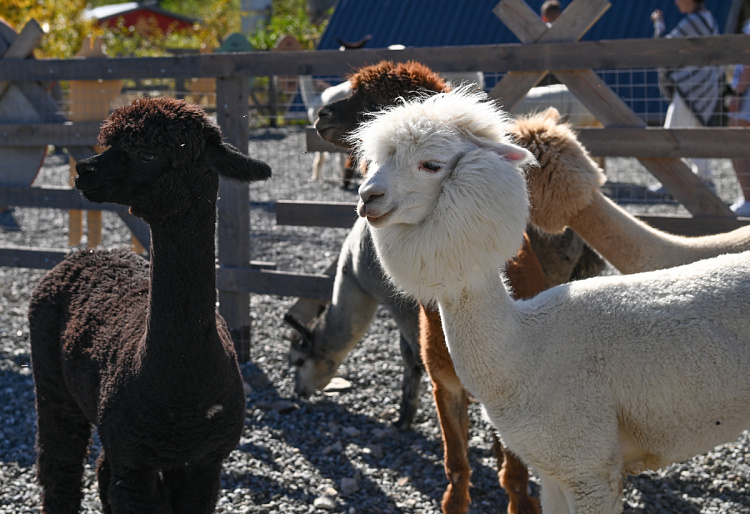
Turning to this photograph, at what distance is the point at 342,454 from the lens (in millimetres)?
4543

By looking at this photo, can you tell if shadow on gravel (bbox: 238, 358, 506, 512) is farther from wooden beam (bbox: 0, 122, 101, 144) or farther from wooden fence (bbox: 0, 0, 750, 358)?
wooden beam (bbox: 0, 122, 101, 144)

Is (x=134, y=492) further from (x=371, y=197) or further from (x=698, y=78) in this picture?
(x=698, y=78)

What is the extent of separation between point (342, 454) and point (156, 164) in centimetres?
239

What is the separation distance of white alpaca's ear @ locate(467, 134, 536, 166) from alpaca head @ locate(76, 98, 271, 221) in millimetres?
821

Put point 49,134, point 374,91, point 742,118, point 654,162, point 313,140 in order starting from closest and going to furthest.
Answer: point 374,91, point 654,162, point 313,140, point 49,134, point 742,118

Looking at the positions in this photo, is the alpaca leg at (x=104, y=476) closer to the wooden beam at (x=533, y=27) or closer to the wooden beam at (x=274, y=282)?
the wooden beam at (x=274, y=282)

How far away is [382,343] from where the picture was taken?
6.26 meters

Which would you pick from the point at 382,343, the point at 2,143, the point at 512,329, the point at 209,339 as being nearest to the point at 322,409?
the point at 382,343

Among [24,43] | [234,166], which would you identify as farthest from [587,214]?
[24,43]

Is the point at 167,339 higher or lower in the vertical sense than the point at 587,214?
lower

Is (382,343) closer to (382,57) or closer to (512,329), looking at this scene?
(382,57)

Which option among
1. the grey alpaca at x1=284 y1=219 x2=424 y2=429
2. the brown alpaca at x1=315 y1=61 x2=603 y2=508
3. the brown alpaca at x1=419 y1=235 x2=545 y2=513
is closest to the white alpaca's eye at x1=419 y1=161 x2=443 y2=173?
the brown alpaca at x1=315 y1=61 x2=603 y2=508

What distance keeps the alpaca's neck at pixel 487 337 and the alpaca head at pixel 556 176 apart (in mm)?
1118

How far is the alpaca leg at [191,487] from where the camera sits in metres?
3.03
